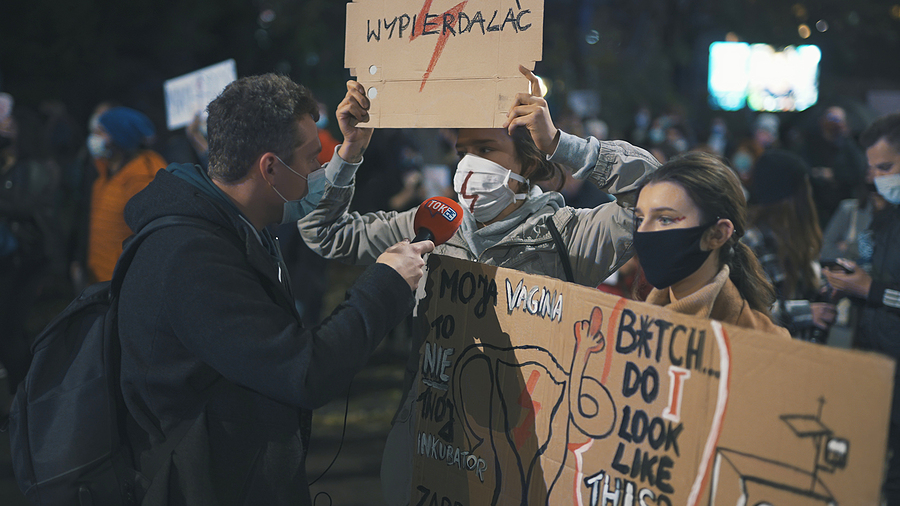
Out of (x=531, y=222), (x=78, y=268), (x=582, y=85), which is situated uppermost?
(x=582, y=85)

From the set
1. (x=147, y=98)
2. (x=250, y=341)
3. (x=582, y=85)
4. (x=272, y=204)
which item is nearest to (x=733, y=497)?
(x=250, y=341)

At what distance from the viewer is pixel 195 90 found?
6.54 metres

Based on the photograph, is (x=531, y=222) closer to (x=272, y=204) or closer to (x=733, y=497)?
(x=272, y=204)

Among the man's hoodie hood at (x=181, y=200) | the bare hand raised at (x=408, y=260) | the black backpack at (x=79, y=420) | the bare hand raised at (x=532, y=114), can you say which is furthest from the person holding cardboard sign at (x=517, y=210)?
the black backpack at (x=79, y=420)

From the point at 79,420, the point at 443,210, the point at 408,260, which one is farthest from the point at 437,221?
the point at 79,420

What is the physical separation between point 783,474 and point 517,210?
1387 millimetres

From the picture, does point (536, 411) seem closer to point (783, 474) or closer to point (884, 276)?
point (783, 474)

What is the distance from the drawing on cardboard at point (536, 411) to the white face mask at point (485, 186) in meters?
0.64

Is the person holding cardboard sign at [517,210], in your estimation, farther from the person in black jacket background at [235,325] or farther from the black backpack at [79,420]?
the black backpack at [79,420]

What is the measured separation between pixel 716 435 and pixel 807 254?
137 inches

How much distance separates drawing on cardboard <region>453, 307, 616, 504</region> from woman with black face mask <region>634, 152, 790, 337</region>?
0.29 meters

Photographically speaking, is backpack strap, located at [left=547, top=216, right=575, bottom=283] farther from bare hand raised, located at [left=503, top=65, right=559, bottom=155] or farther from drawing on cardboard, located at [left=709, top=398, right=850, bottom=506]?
drawing on cardboard, located at [left=709, top=398, right=850, bottom=506]

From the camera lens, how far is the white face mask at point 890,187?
370 cm

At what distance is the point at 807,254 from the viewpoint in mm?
4805
